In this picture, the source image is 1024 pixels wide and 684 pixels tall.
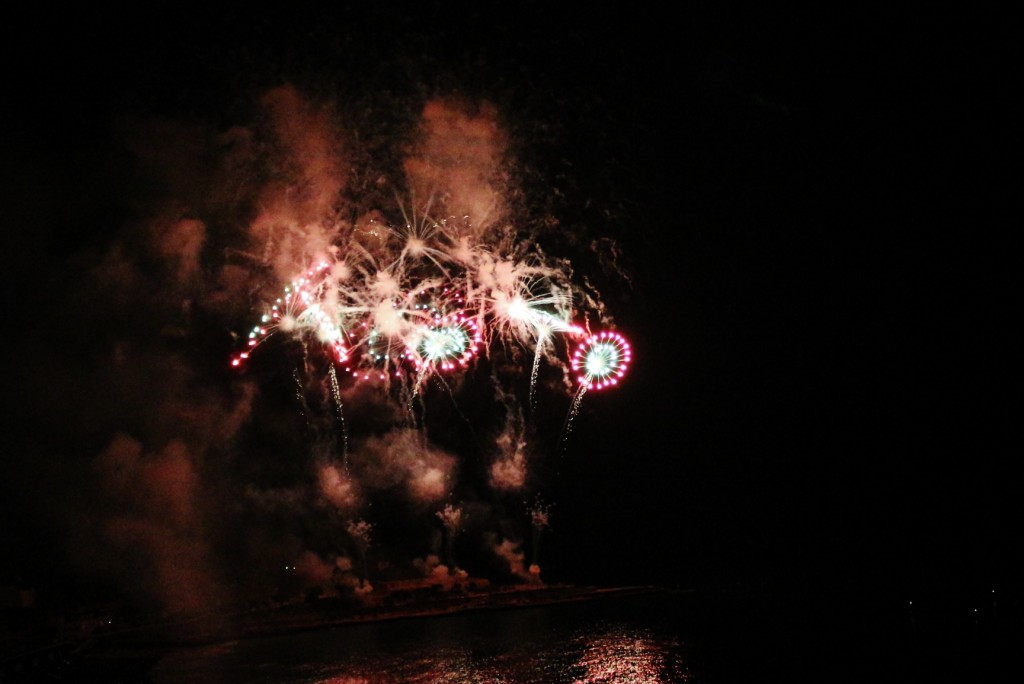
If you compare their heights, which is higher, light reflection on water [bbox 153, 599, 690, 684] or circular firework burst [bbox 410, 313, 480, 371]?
circular firework burst [bbox 410, 313, 480, 371]

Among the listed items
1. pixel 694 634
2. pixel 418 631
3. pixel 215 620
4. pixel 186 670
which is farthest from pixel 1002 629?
pixel 215 620

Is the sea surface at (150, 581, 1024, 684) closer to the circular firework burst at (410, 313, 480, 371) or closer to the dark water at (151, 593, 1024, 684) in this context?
the dark water at (151, 593, 1024, 684)

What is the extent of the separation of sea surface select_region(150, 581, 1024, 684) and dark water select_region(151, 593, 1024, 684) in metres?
0.07

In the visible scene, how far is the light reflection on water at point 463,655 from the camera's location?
29.1 meters

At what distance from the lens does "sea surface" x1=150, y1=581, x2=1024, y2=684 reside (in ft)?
88.5

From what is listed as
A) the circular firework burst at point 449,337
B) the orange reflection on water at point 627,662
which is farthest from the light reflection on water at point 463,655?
the circular firework burst at point 449,337

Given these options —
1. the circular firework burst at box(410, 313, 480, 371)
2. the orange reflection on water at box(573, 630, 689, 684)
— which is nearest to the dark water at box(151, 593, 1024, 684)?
the orange reflection on water at box(573, 630, 689, 684)

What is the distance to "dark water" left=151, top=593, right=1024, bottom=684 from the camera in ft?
88.5

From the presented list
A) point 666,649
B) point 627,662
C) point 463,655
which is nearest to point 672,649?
point 666,649

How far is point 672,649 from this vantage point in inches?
1312

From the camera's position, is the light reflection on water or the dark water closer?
the dark water

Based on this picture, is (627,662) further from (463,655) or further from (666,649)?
(463,655)

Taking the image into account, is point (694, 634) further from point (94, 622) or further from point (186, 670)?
point (94, 622)

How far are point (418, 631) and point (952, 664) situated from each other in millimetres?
33551
